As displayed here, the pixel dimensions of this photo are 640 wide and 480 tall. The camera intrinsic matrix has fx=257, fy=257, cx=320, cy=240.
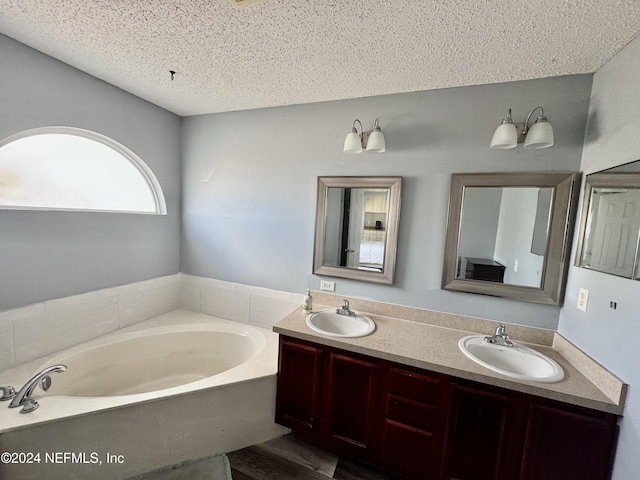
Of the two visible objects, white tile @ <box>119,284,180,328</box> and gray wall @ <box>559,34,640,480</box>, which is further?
white tile @ <box>119,284,180,328</box>

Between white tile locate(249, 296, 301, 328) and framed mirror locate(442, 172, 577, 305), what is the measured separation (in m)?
1.31

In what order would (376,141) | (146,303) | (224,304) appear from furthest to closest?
(224,304) < (146,303) < (376,141)

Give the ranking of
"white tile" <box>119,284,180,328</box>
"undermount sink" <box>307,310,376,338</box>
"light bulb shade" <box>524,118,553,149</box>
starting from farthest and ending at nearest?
"white tile" <box>119,284,180,328</box>
"undermount sink" <box>307,310,376,338</box>
"light bulb shade" <box>524,118,553,149</box>

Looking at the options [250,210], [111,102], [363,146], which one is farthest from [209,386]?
[111,102]

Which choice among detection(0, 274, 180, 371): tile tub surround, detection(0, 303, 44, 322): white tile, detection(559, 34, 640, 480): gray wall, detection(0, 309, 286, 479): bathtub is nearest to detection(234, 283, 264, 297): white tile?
detection(0, 309, 286, 479): bathtub

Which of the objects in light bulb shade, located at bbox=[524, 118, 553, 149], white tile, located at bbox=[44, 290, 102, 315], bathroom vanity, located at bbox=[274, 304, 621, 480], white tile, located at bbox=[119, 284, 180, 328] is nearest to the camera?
bathroom vanity, located at bbox=[274, 304, 621, 480]

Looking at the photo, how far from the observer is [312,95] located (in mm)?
1964

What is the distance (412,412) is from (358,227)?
1.23 m

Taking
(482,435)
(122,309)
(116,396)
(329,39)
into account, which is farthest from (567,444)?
(122,309)

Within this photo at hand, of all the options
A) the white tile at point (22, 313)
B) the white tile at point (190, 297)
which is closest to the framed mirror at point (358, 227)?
the white tile at point (190, 297)

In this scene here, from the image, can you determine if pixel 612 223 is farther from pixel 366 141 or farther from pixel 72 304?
→ pixel 72 304

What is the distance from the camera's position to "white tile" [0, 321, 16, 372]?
Answer: 1555 mm

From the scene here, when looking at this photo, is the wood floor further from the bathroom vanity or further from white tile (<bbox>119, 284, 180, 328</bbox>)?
white tile (<bbox>119, 284, 180, 328</bbox>)

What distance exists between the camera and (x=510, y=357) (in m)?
1.55
